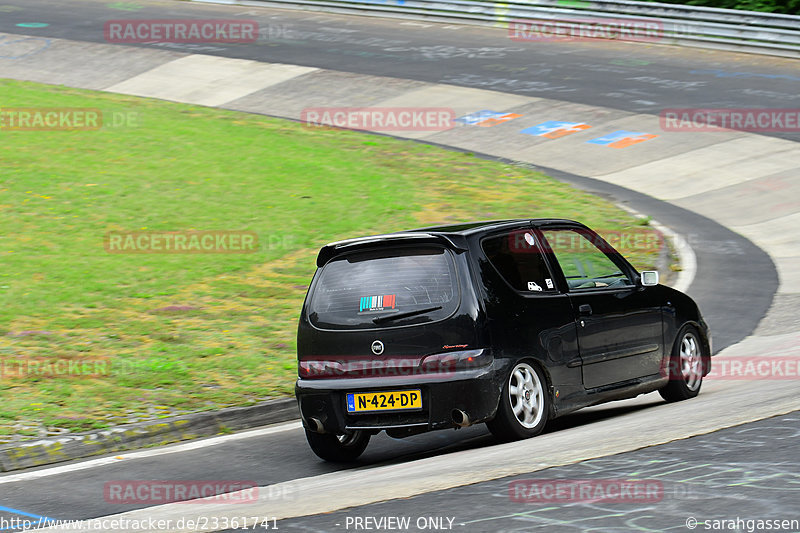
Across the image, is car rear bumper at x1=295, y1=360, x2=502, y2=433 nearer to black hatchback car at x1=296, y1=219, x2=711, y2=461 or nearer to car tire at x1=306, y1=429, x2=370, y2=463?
black hatchback car at x1=296, y1=219, x2=711, y2=461

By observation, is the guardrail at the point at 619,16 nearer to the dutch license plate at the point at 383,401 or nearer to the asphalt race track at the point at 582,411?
the asphalt race track at the point at 582,411

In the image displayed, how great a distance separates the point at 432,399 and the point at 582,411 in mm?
2600

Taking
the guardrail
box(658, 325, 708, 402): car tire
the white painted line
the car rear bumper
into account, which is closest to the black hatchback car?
the car rear bumper

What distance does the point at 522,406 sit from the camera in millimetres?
7602

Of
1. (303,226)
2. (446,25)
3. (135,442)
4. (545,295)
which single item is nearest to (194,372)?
(135,442)

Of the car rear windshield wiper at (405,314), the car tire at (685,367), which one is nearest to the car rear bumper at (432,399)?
the car rear windshield wiper at (405,314)

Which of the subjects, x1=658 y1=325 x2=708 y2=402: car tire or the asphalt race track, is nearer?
the asphalt race track

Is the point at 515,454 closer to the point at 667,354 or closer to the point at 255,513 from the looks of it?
the point at 255,513

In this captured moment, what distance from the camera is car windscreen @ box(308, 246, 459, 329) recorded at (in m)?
7.45

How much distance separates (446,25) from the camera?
107ft

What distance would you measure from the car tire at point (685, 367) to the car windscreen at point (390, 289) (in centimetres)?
260

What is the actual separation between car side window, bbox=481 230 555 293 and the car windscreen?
0.43m

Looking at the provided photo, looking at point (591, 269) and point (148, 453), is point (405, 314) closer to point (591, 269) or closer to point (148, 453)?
point (591, 269)

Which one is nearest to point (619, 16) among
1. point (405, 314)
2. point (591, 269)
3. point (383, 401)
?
point (591, 269)
